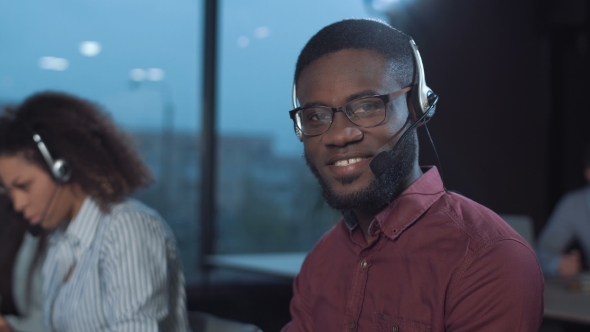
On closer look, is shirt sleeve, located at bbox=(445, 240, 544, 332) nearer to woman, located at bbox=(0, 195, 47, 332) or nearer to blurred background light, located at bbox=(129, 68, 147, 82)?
woman, located at bbox=(0, 195, 47, 332)

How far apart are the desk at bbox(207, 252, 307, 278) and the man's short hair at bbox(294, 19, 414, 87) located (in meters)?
1.69

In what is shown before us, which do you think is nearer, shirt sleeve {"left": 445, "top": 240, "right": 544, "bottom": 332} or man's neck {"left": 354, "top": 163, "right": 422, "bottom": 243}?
shirt sleeve {"left": 445, "top": 240, "right": 544, "bottom": 332}

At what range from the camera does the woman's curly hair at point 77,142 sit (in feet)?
5.85

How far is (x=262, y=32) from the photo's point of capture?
3.68 meters

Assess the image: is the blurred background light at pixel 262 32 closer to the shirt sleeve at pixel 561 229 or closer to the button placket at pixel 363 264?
the shirt sleeve at pixel 561 229

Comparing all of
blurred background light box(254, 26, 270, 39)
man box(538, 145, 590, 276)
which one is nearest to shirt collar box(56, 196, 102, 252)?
blurred background light box(254, 26, 270, 39)

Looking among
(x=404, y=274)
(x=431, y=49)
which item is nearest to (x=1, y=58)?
(x=431, y=49)

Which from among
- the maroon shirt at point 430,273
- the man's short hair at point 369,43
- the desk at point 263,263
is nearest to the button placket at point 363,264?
the maroon shirt at point 430,273

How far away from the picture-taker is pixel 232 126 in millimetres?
3820

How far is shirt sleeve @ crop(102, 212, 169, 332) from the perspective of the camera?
4.96ft

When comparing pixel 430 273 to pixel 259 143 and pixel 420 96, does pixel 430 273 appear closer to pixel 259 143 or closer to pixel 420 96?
pixel 420 96

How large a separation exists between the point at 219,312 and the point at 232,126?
1181 millimetres

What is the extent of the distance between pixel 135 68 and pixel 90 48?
28 centimetres

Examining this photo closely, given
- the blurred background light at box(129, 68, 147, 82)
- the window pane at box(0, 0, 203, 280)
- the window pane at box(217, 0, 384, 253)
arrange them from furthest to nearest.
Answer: the window pane at box(217, 0, 384, 253) < the blurred background light at box(129, 68, 147, 82) < the window pane at box(0, 0, 203, 280)
